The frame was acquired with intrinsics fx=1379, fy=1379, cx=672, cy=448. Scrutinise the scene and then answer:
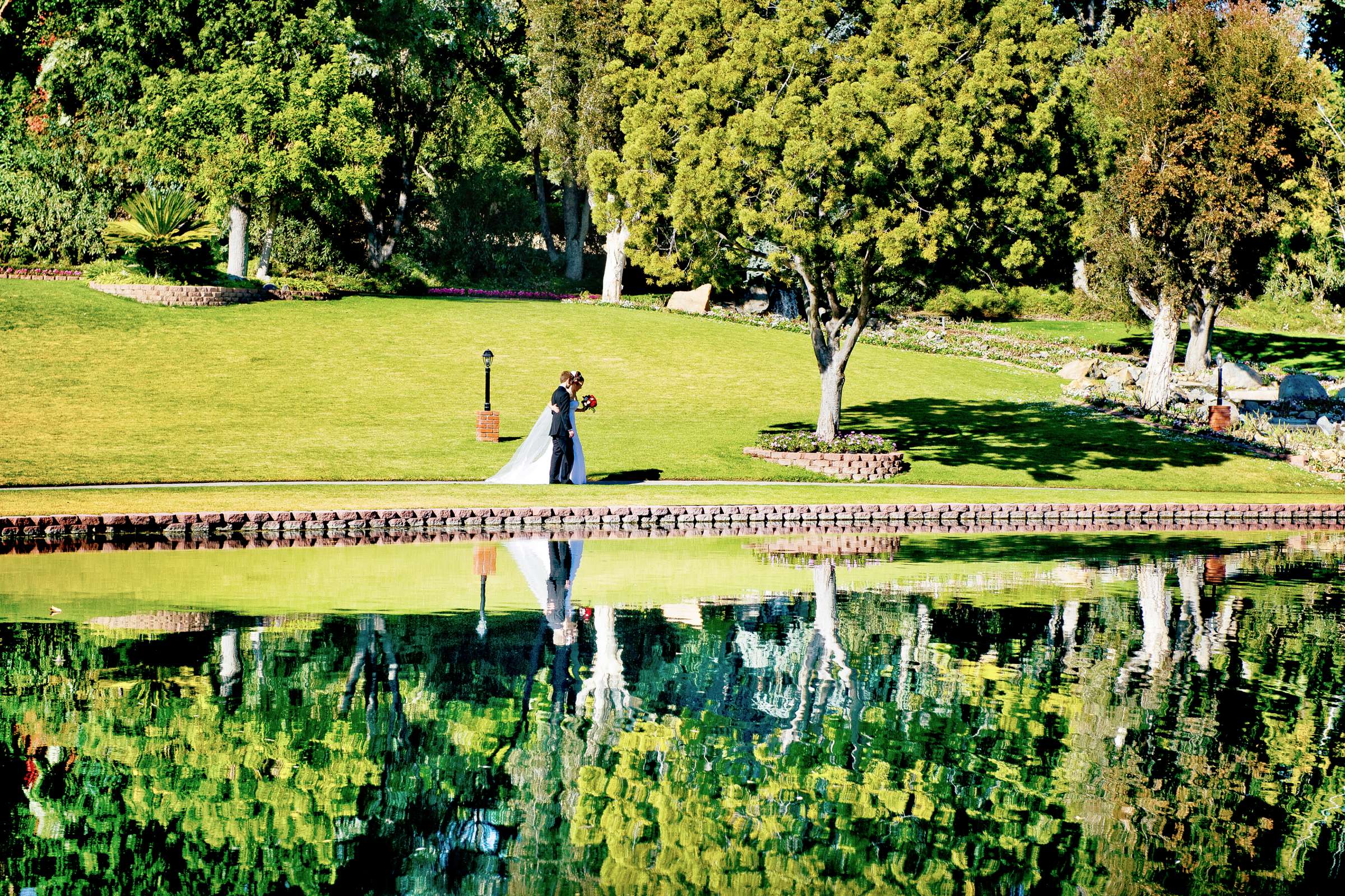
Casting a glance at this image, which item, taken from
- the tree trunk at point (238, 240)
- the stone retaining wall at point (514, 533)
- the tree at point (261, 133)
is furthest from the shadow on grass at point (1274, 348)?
the tree trunk at point (238, 240)

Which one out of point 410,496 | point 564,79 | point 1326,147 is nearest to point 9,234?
point 564,79

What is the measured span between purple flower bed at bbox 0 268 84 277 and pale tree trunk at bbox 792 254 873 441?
28.8 metres

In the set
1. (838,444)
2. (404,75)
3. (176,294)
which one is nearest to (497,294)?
(404,75)

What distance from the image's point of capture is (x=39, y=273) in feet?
157

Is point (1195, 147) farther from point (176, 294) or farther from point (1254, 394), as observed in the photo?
point (176, 294)

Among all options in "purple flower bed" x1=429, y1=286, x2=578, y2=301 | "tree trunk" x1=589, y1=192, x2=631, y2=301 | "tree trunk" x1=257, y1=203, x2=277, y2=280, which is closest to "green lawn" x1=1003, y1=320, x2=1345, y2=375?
"tree trunk" x1=589, y1=192, x2=631, y2=301

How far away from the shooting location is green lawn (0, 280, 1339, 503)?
30453 millimetres

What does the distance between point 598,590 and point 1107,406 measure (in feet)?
93.7

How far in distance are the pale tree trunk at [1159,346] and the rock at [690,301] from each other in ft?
62.4

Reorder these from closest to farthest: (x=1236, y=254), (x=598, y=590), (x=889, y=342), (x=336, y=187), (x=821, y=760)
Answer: (x=821, y=760) < (x=598, y=590) < (x=1236, y=254) < (x=336, y=187) < (x=889, y=342)

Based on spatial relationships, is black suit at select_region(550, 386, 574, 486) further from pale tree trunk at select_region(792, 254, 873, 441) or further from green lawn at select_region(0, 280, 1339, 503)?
pale tree trunk at select_region(792, 254, 873, 441)

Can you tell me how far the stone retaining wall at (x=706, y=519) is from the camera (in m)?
22.5

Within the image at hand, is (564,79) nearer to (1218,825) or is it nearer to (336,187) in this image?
(336,187)

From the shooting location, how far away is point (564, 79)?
185 feet
